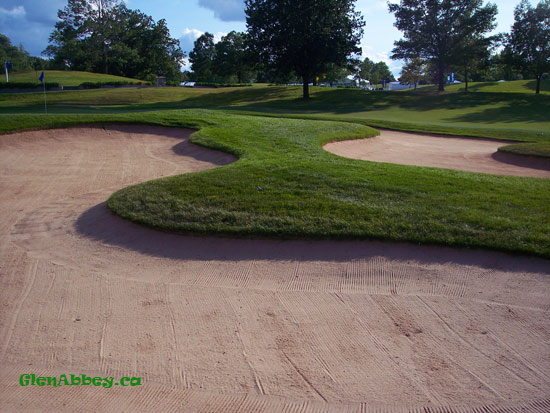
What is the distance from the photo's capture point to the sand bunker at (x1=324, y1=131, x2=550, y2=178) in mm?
13070

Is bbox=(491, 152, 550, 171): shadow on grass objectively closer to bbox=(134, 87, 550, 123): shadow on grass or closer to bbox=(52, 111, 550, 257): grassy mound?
bbox=(52, 111, 550, 257): grassy mound

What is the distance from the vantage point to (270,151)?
12.4 meters

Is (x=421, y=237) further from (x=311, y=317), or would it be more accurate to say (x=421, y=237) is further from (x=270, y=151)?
(x=270, y=151)

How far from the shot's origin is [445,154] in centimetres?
1523

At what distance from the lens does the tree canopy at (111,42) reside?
242ft

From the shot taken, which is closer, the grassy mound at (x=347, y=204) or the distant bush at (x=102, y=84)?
the grassy mound at (x=347, y=204)

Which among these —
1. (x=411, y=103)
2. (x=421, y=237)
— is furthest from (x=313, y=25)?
(x=421, y=237)

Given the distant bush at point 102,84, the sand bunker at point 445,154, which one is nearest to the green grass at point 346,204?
the sand bunker at point 445,154

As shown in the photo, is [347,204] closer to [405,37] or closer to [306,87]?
[306,87]

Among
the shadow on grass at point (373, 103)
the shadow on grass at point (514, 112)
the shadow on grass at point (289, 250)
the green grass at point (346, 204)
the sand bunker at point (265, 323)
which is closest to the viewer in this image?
the sand bunker at point (265, 323)

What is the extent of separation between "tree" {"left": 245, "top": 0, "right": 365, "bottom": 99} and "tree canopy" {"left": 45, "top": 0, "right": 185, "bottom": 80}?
1559 inches

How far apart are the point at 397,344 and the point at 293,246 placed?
99.6 inches

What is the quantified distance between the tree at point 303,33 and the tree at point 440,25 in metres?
6.24

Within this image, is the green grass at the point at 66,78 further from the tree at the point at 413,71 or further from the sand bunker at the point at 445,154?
the sand bunker at the point at 445,154
